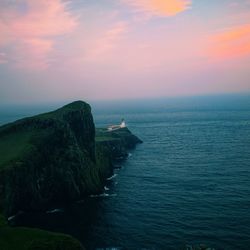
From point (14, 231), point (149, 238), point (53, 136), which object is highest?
point (53, 136)

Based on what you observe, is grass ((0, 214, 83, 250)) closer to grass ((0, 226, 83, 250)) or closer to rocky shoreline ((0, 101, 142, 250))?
grass ((0, 226, 83, 250))

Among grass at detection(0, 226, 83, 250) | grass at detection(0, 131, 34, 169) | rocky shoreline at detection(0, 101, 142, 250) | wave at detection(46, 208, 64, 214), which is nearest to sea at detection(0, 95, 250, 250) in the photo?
wave at detection(46, 208, 64, 214)

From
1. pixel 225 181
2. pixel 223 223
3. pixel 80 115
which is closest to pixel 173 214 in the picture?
pixel 223 223

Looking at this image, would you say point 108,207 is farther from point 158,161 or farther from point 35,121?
point 158,161

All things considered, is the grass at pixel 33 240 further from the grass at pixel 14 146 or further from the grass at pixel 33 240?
the grass at pixel 14 146

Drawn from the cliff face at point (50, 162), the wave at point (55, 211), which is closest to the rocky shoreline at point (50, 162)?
the cliff face at point (50, 162)

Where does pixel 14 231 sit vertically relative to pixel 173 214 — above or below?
above

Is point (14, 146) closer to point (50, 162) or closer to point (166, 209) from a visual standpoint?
point (50, 162)

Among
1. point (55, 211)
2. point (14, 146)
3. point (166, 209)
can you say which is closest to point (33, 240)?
point (55, 211)
